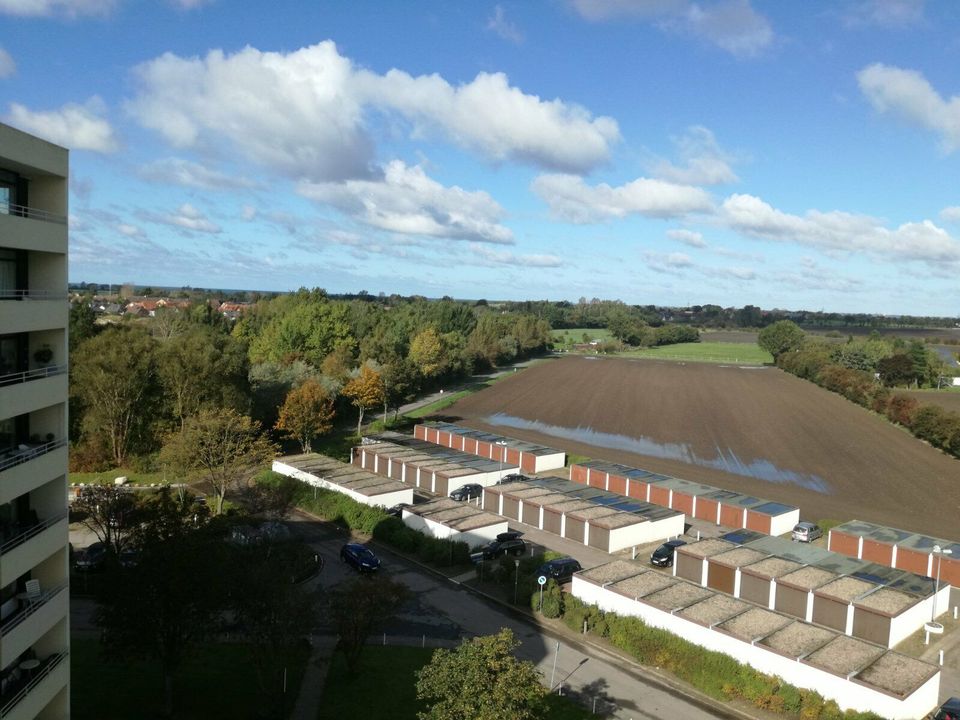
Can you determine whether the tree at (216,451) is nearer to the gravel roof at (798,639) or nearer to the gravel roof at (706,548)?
the gravel roof at (706,548)

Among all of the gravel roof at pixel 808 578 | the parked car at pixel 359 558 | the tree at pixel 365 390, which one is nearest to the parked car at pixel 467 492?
the parked car at pixel 359 558

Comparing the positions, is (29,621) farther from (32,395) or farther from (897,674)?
(897,674)

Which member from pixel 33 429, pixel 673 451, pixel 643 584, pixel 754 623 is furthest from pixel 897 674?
pixel 673 451

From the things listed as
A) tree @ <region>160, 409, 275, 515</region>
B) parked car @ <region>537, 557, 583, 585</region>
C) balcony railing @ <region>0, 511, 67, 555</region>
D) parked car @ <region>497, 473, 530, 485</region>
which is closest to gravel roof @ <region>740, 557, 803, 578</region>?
parked car @ <region>537, 557, 583, 585</region>

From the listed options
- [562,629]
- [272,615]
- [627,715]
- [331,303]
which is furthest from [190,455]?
[331,303]

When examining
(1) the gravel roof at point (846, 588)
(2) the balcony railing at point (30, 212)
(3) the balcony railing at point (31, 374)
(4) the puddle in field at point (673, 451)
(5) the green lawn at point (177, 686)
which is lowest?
(5) the green lawn at point (177, 686)

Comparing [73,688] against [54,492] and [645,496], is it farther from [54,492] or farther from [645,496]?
[645,496]

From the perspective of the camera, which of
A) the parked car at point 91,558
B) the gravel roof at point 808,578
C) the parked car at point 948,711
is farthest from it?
the parked car at point 91,558

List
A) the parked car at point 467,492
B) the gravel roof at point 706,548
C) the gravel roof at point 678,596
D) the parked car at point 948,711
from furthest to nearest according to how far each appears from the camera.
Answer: the parked car at point 467,492 < the gravel roof at point 706,548 < the gravel roof at point 678,596 < the parked car at point 948,711
